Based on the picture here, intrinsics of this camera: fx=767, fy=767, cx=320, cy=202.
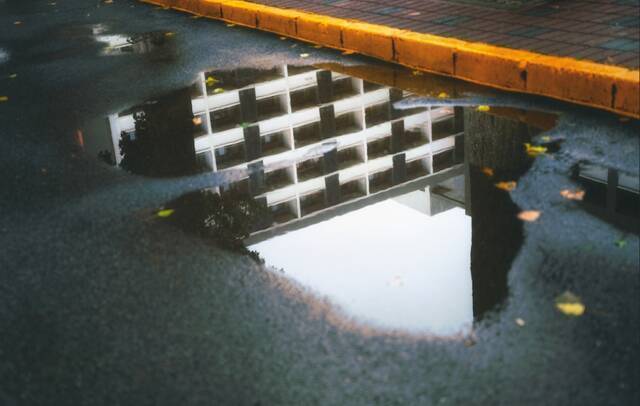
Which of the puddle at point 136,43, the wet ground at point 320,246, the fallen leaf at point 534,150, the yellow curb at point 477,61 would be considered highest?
the yellow curb at point 477,61

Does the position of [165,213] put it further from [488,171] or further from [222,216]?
[488,171]

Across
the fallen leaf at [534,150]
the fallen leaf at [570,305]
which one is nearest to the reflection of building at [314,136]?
the fallen leaf at [534,150]

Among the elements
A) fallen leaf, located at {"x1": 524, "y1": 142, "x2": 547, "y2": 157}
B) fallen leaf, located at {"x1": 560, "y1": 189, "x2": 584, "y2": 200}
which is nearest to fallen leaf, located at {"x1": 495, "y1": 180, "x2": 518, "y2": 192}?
fallen leaf, located at {"x1": 560, "y1": 189, "x2": 584, "y2": 200}

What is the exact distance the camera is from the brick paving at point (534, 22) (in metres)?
6.64

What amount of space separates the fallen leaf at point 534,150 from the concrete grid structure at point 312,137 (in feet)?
1.60

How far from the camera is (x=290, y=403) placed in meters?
2.98

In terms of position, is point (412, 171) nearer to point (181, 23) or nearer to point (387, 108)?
point (387, 108)

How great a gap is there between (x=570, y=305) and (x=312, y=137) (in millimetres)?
3066

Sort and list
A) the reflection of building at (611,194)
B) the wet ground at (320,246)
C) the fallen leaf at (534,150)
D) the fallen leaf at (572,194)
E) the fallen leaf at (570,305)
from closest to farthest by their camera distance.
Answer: the wet ground at (320,246) < the fallen leaf at (570,305) < the reflection of building at (611,194) < the fallen leaf at (572,194) < the fallen leaf at (534,150)

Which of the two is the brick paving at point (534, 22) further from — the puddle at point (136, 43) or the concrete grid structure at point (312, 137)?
the puddle at point (136, 43)

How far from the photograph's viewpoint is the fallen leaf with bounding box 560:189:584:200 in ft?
14.7

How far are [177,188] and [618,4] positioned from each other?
524 cm

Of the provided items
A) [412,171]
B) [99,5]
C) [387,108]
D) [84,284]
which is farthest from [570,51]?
[99,5]

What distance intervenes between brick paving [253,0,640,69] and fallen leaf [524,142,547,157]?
1387 mm
